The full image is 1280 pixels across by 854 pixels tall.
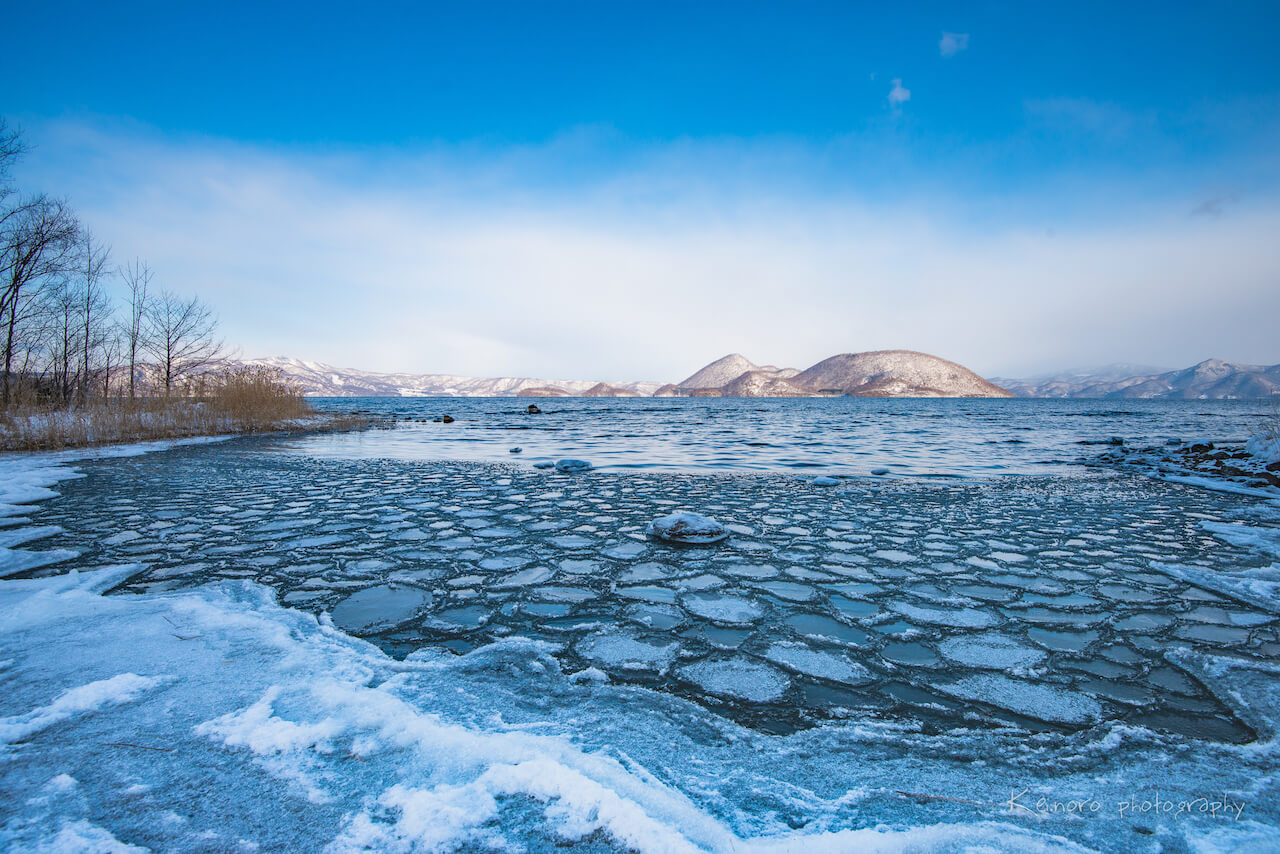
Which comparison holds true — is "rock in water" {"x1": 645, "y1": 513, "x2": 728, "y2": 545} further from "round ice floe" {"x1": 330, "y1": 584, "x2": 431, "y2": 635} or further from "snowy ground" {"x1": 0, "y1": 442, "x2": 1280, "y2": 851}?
"round ice floe" {"x1": 330, "y1": 584, "x2": 431, "y2": 635}

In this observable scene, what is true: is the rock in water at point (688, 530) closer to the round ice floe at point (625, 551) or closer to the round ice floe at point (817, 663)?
the round ice floe at point (625, 551)

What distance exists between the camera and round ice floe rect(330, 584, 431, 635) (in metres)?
2.66

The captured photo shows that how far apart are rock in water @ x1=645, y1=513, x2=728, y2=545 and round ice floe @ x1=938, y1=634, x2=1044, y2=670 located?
204 centimetres

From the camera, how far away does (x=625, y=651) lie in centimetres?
241

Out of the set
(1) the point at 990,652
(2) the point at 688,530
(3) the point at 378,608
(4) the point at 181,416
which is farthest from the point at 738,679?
(4) the point at 181,416

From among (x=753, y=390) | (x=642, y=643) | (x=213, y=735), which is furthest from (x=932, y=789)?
A: (x=753, y=390)

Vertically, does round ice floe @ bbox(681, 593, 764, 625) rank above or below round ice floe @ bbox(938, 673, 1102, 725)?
below

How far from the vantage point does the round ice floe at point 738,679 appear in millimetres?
2057

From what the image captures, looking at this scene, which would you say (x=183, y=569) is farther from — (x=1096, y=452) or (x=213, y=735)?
(x=1096, y=452)

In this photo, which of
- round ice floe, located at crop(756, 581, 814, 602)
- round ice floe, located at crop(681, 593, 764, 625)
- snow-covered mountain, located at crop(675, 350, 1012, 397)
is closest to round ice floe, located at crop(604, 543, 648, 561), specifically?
round ice floe, located at crop(681, 593, 764, 625)

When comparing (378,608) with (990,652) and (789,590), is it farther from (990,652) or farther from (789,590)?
(990,652)

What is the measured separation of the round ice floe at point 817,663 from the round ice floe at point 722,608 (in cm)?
34

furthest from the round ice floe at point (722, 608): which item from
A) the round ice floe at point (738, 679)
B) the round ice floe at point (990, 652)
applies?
the round ice floe at point (990, 652)

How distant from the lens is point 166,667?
6.82 feet
